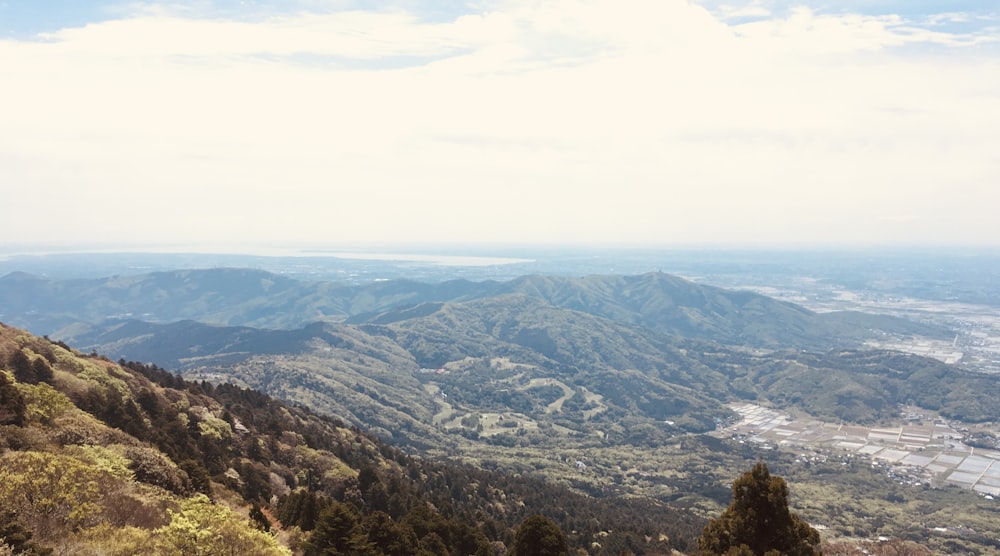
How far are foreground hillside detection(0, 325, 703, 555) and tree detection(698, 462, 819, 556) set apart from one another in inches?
900

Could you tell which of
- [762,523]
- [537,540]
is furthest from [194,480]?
[762,523]

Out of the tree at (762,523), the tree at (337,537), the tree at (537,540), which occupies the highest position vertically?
the tree at (762,523)

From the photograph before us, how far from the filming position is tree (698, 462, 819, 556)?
3134 centimetres

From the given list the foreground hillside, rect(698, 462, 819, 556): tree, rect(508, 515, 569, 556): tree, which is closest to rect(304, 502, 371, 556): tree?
the foreground hillside

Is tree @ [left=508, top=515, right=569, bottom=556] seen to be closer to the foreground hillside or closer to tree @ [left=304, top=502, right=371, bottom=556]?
the foreground hillside

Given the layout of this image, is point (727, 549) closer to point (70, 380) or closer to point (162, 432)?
point (162, 432)

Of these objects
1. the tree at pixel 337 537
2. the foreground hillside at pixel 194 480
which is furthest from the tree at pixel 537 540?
the tree at pixel 337 537

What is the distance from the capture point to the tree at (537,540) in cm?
4119

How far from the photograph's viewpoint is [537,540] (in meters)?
41.3

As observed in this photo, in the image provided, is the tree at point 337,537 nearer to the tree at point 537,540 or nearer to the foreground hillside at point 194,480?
the foreground hillside at point 194,480

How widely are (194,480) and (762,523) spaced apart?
40.0 meters

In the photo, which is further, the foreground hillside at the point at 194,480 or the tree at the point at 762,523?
the tree at the point at 762,523

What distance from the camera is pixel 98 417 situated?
52.6m

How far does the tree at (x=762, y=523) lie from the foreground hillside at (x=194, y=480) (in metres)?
22.9
